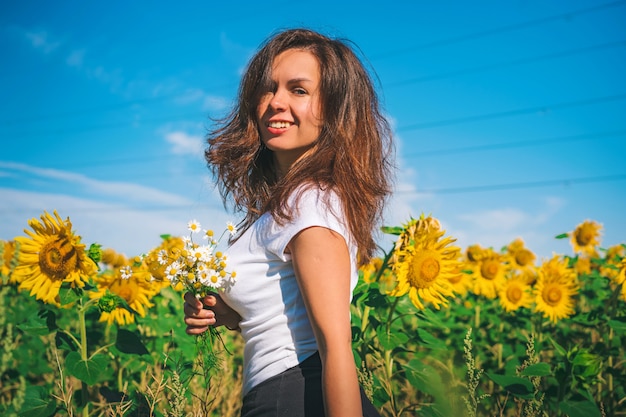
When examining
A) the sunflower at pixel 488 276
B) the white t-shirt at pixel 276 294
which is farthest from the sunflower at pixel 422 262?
the sunflower at pixel 488 276

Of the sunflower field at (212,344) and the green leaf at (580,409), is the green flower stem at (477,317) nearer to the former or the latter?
the sunflower field at (212,344)

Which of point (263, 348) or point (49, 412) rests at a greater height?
point (263, 348)

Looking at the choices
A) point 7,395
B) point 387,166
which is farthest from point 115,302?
point 7,395

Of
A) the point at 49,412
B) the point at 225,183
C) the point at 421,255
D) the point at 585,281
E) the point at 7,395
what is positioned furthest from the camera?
the point at 585,281

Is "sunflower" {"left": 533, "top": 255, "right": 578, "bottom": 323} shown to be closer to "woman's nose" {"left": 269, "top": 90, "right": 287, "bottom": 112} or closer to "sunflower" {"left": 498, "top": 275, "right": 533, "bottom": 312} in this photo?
"sunflower" {"left": 498, "top": 275, "right": 533, "bottom": 312}

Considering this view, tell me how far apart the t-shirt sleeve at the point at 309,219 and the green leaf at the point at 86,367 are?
1158 mm

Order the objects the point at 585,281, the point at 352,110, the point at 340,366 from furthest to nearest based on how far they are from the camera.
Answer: the point at 585,281
the point at 352,110
the point at 340,366

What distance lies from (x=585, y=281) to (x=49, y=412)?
5.33 metres

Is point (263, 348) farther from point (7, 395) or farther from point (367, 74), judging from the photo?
point (7, 395)

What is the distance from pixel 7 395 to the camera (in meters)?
3.53

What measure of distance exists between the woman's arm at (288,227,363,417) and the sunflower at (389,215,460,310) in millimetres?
1270

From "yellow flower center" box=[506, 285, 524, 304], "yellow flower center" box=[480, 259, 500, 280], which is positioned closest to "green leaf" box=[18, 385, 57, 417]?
"yellow flower center" box=[506, 285, 524, 304]

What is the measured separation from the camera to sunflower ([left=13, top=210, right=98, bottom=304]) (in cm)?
229

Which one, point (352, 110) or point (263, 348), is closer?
point (263, 348)
